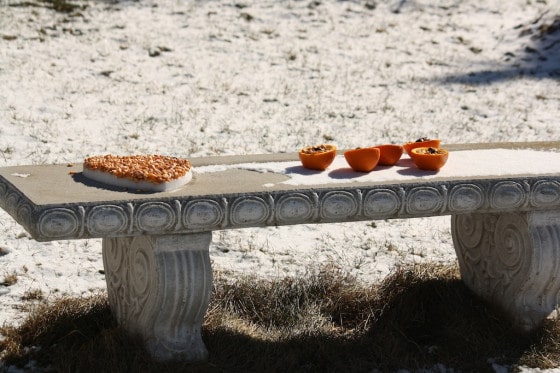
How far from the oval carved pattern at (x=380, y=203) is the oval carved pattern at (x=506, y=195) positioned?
0.47 m

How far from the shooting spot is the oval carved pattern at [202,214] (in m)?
3.91

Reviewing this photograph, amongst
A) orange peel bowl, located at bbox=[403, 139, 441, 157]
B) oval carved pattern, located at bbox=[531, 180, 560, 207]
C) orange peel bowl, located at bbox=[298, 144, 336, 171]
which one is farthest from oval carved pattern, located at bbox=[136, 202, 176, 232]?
oval carved pattern, located at bbox=[531, 180, 560, 207]

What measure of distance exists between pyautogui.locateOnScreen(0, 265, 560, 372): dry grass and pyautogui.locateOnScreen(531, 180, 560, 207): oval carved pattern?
2.25 feet

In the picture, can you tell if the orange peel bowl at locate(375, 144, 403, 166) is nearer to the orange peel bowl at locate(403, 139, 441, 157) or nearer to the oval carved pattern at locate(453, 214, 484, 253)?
the orange peel bowl at locate(403, 139, 441, 157)

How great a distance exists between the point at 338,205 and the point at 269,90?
5.37 m

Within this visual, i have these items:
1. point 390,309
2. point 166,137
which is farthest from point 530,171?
point 166,137

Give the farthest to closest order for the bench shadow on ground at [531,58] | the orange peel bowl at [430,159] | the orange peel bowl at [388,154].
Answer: the bench shadow on ground at [531,58] < the orange peel bowl at [388,154] < the orange peel bowl at [430,159]

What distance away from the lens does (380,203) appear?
414cm

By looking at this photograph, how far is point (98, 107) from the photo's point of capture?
857 centimetres

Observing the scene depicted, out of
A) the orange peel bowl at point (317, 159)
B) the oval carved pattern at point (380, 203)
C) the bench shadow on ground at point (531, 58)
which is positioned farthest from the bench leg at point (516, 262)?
the bench shadow on ground at point (531, 58)

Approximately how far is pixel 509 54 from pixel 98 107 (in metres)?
4.86

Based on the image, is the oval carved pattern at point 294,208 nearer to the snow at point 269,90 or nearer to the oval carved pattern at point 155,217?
the oval carved pattern at point 155,217

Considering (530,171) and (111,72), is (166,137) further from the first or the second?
(530,171)

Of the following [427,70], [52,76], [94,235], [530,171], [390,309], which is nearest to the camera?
[94,235]
